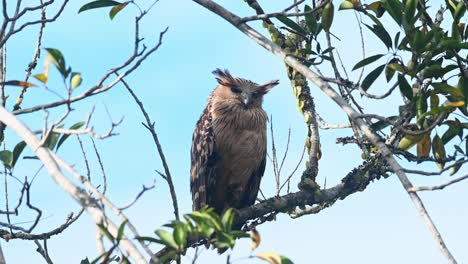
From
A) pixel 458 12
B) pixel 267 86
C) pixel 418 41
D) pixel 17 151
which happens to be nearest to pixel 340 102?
pixel 418 41

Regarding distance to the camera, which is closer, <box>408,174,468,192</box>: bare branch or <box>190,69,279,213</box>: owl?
<box>408,174,468,192</box>: bare branch

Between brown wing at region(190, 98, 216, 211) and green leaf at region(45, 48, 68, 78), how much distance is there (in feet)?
12.5

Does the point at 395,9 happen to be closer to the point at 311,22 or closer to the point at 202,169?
the point at 311,22

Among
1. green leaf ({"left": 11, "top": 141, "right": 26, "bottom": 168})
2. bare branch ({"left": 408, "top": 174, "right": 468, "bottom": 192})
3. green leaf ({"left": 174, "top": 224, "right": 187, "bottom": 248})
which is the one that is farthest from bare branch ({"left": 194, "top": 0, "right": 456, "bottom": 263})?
green leaf ({"left": 11, "top": 141, "right": 26, "bottom": 168})

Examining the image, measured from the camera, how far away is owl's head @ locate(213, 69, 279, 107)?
8.01 meters

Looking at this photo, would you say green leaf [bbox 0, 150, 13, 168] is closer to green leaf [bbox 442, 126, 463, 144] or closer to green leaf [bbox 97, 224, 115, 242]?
green leaf [bbox 97, 224, 115, 242]

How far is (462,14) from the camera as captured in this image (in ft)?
15.1

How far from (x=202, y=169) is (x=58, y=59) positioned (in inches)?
152

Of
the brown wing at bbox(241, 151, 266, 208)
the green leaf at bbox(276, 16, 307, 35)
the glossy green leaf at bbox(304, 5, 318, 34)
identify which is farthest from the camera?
the brown wing at bbox(241, 151, 266, 208)

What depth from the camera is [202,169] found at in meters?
7.11

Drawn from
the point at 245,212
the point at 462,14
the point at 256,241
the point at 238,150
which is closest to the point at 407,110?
the point at 462,14

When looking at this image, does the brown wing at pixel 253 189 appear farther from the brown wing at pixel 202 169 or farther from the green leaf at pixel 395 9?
the green leaf at pixel 395 9

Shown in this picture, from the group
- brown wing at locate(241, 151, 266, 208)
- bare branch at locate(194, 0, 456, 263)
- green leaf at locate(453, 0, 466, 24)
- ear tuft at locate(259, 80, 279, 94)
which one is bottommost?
bare branch at locate(194, 0, 456, 263)

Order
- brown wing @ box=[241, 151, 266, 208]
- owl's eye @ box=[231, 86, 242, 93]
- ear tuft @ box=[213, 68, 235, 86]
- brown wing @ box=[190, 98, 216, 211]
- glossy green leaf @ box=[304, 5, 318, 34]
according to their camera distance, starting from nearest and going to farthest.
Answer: glossy green leaf @ box=[304, 5, 318, 34]
brown wing @ box=[190, 98, 216, 211]
brown wing @ box=[241, 151, 266, 208]
owl's eye @ box=[231, 86, 242, 93]
ear tuft @ box=[213, 68, 235, 86]
